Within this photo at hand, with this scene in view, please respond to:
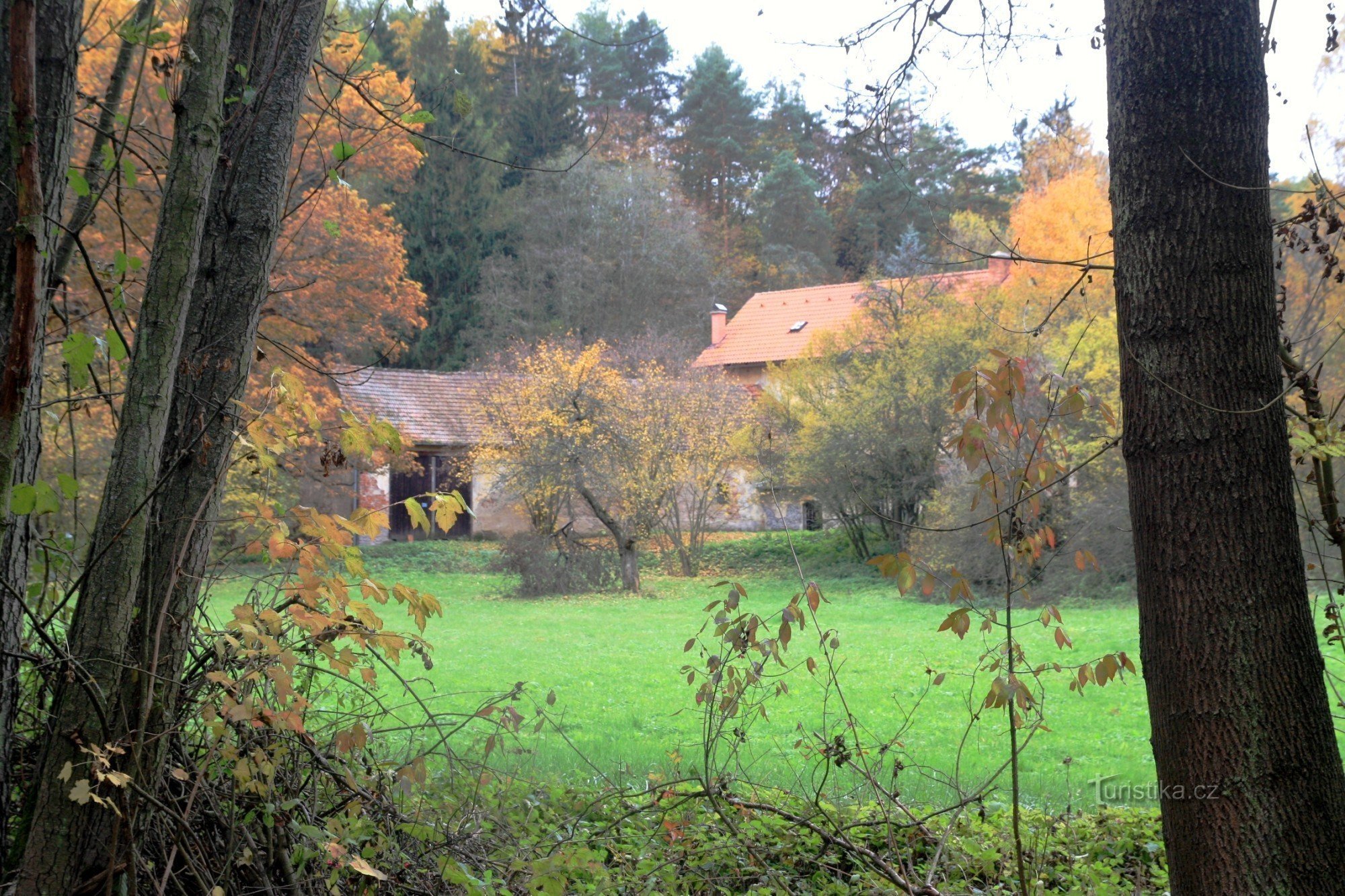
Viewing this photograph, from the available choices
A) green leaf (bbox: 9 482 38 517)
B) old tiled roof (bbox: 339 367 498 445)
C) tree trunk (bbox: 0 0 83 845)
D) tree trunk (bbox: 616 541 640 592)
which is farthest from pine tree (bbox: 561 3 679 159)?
green leaf (bbox: 9 482 38 517)

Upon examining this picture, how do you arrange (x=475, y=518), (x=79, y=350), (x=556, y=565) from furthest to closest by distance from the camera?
(x=556, y=565)
(x=475, y=518)
(x=79, y=350)

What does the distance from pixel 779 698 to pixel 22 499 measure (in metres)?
7.32

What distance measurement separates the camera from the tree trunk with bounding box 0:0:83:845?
6.71ft

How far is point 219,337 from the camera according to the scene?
2.49 m

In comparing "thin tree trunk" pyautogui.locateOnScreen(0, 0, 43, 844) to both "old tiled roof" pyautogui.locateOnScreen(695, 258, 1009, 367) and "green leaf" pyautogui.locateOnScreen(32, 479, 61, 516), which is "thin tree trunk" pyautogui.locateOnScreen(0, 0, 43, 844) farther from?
"old tiled roof" pyautogui.locateOnScreen(695, 258, 1009, 367)

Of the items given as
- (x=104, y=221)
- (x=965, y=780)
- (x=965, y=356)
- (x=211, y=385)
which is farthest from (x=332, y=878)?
(x=965, y=356)

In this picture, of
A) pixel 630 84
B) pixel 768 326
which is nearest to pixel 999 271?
pixel 768 326

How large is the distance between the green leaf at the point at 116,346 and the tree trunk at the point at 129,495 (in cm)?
20

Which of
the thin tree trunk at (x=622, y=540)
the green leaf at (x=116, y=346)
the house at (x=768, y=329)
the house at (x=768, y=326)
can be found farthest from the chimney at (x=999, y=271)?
the green leaf at (x=116, y=346)

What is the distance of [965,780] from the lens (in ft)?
Result: 18.9

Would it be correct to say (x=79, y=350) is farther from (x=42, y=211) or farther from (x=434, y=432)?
(x=434, y=432)

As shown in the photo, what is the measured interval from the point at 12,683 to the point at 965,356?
65.9ft

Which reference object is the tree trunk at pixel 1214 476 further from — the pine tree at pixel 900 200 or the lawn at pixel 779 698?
the pine tree at pixel 900 200

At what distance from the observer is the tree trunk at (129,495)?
209 centimetres
